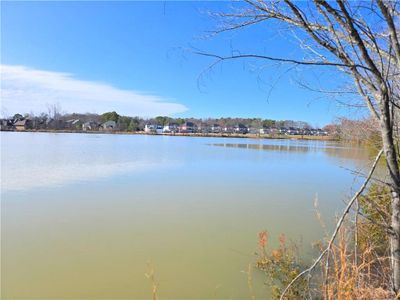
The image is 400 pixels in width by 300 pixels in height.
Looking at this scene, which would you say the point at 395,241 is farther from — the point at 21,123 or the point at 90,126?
the point at 90,126

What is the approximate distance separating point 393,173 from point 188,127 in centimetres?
11045

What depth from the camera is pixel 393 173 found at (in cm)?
169

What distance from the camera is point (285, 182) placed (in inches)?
583

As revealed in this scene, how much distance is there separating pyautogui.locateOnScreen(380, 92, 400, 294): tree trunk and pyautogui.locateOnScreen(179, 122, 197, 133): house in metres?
107

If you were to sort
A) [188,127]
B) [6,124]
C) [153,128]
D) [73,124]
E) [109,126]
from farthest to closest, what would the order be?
1. [188,127]
2. [153,128]
3. [109,126]
4. [73,124]
5. [6,124]

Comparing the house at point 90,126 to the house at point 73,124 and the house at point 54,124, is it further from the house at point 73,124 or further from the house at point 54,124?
the house at point 54,124

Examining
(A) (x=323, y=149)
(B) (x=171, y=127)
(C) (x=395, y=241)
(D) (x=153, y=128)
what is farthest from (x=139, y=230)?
(B) (x=171, y=127)

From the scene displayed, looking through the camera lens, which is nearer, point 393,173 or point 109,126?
point 393,173

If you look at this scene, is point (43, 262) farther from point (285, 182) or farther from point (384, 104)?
point (285, 182)

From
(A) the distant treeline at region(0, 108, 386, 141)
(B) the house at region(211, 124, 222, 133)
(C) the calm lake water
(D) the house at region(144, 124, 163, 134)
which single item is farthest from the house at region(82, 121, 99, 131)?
(C) the calm lake water

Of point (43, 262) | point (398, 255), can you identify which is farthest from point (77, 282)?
point (398, 255)

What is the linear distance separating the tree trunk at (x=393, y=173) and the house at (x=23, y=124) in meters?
85.0

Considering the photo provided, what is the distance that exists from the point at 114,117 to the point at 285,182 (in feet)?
305

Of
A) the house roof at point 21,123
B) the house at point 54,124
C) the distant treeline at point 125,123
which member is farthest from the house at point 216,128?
the house roof at point 21,123
